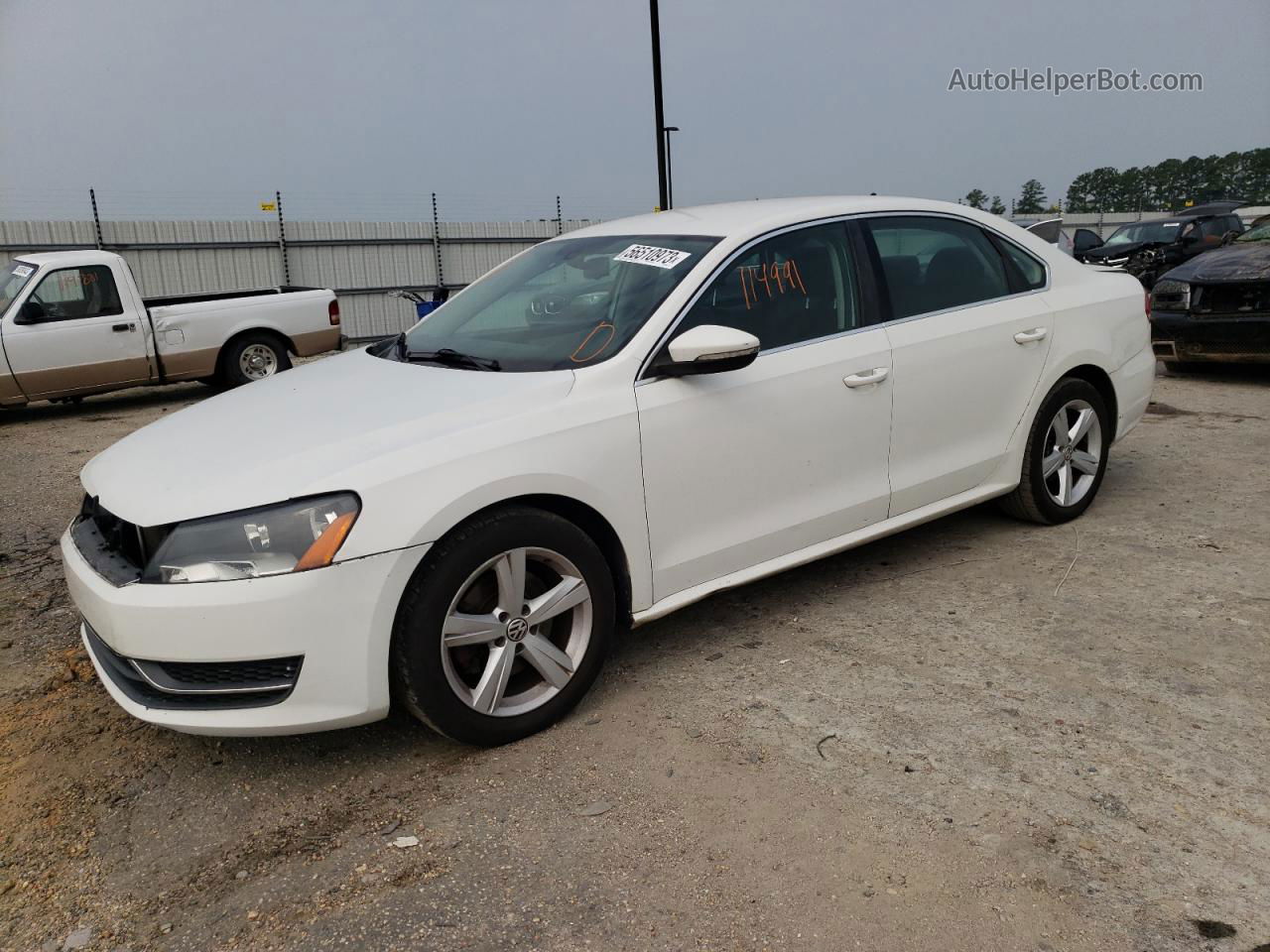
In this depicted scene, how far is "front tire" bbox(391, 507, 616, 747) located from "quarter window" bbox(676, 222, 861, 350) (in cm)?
91

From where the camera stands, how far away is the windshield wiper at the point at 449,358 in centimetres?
341

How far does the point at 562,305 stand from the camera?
3674 millimetres

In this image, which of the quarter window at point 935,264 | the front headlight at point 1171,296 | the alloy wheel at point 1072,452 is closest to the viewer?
the quarter window at point 935,264

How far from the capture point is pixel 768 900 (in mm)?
2295

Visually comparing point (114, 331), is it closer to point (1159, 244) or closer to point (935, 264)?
point (935, 264)

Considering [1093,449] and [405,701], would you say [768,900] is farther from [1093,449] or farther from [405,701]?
[1093,449]

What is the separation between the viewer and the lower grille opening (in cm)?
263

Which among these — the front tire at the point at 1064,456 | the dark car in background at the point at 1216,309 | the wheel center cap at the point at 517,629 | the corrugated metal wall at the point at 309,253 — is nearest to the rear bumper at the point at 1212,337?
the dark car in background at the point at 1216,309

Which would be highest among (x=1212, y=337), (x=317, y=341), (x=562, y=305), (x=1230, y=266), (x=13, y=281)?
(x=13, y=281)

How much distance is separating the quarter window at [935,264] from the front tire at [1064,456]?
62cm

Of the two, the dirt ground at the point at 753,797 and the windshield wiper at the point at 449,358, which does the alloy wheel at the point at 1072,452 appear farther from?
the windshield wiper at the point at 449,358

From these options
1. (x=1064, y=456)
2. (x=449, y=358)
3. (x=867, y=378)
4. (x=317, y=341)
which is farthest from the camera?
(x=317, y=341)

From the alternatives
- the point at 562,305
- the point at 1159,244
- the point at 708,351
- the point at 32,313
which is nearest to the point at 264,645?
the point at 708,351

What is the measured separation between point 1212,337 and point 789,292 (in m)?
6.64
